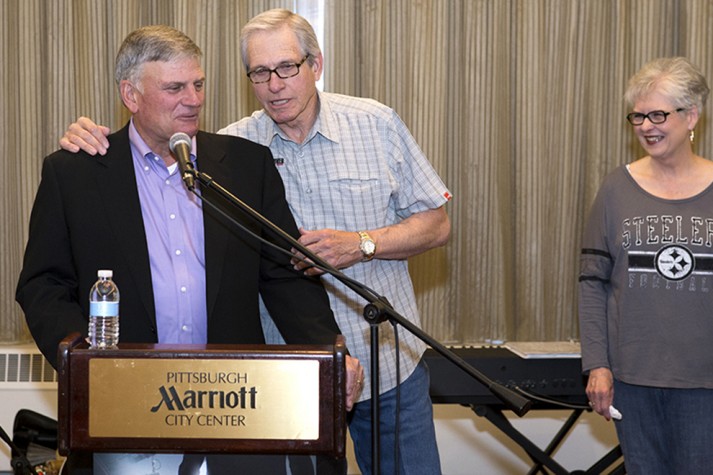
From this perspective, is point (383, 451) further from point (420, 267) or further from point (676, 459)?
point (420, 267)

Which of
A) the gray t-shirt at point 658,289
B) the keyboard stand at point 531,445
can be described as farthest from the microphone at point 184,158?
the keyboard stand at point 531,445

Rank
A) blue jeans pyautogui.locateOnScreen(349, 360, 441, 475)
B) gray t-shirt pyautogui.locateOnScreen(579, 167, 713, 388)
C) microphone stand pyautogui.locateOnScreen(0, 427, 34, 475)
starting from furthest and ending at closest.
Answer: microphone stand pyautogui.locateOnScreen(0, 427, 34, 475) < gray t-shirt pyautogui.locateOnScreen(579, 167, 713, 388) < blue jeans pyautogui.locateOnScreen(349, 360, 441, 475)

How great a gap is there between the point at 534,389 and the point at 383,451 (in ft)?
3.17

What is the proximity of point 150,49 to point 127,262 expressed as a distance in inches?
21.9

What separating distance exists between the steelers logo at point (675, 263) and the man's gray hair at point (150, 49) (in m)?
1.58

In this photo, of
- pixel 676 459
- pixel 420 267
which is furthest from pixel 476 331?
pixel 676 459

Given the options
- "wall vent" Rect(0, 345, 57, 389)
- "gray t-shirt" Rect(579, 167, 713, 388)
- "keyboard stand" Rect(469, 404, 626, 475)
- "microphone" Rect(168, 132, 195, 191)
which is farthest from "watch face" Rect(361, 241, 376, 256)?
"wall vent" Rect(0, 345, 57, 389)

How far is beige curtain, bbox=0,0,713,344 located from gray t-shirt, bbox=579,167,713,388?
118 centimetres

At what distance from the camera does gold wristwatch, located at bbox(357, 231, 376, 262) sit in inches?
100.0

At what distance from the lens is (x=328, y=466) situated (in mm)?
1881

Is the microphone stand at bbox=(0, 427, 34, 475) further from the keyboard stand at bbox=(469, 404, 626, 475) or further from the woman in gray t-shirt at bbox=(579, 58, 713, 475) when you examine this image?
the woman in gray t-shirt at bbox=(579, 58, 713, 475)

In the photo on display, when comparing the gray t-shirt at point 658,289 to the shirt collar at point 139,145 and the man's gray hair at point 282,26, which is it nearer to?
the man's gray hair at point 282,26

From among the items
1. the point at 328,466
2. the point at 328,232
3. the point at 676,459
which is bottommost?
the point at 676,459

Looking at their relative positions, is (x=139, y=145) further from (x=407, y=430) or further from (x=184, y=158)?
(x=407, y=430)
